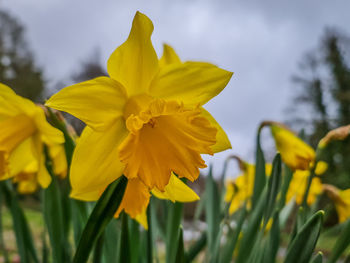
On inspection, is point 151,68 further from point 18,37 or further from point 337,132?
point 18,37

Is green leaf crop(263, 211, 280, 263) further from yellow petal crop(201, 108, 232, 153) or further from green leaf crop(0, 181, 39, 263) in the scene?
green leaf crop(0, 181, 39, 263)

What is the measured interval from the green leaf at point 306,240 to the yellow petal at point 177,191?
0.50ft

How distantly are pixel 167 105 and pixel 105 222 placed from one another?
0.60 feet

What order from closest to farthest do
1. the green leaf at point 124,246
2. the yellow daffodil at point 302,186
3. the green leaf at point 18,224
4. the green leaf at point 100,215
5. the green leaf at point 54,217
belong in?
1. the green leaf at point 100,215
2. the green leaf at point 124,246
3. the green leaf at point 54,217
4. the green leaf at point 18,224
5. the yellow daffodil at point 302,186

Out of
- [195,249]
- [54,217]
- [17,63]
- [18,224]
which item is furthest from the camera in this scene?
[17,63]

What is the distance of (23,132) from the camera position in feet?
1.95

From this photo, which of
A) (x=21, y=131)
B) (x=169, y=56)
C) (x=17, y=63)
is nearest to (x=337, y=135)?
(x=169, y=56)

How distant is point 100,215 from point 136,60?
0.22 meters

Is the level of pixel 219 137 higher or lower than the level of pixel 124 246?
higher

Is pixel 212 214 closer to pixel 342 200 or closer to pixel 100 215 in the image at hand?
pixel 342 200

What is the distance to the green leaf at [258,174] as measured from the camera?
648 millimetres

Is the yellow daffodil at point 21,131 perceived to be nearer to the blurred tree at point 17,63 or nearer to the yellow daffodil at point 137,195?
the yellow daffodil at point 137,195

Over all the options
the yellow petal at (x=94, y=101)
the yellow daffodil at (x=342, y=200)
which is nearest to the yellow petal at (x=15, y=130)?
the yellow petal at (x=94, y=101)

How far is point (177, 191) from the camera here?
0.52m
